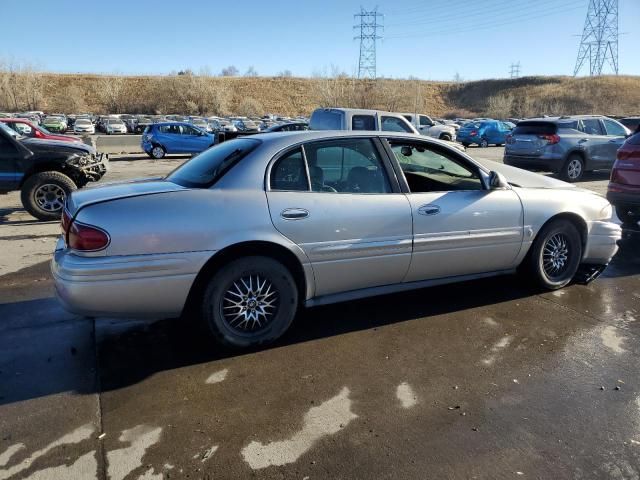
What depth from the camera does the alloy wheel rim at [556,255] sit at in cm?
485

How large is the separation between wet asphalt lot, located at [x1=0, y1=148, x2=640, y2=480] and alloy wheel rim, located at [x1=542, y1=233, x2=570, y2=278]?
0.29 metres

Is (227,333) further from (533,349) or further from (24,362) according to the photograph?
(533,349)

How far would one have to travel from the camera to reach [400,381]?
132 inches

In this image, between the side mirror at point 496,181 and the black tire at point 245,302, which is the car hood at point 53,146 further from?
the side mirror at point 496,181

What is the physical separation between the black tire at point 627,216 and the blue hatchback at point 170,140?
56.1 ft

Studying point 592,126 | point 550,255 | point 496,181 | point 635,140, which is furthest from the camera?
point 592,126

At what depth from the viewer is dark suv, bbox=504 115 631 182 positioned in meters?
13.5

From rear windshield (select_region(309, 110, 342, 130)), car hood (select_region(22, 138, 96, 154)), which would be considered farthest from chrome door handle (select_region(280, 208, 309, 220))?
rear windshield (select_region(309, 110, 342, 130))

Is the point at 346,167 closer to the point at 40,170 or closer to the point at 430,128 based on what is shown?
the point at 40,170

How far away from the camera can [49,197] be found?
27.8 feet

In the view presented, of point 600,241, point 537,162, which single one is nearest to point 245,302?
point 600,241

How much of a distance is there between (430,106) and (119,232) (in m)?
91.7

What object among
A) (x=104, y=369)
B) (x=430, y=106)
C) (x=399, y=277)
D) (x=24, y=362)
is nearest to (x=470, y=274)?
(x=399, y=277)

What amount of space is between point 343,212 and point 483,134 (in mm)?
26886
